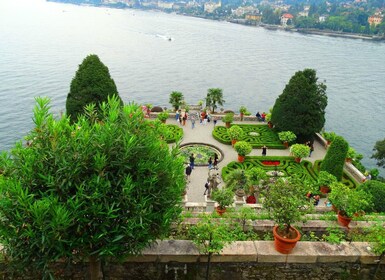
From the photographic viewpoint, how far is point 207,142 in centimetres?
3088

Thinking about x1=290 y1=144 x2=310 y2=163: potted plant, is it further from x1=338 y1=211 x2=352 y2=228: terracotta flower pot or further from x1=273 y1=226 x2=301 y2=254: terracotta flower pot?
x1=273 y1=226 x2=301 y2=254: terracotta flower pot

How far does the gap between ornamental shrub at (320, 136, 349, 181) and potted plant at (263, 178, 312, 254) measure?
15817mm

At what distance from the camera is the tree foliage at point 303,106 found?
30266 millimetres

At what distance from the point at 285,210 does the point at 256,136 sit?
23.9 m

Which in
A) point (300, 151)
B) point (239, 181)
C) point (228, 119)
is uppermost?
point (239, 181)

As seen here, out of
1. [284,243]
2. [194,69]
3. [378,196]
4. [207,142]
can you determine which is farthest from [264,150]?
[194,69]

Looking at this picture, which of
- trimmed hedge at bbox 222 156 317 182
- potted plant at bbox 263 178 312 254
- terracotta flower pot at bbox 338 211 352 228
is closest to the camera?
potted plant at bbox 263 178 312 254

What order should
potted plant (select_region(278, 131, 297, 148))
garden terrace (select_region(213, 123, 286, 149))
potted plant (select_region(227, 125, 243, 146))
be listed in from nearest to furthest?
1. potted plant (select_region(227, 125, 243, 146))
2. potted plant (select_region(278, 131, 297, 148))
3. garden terrace (select_region(213, 123, 286, 149))

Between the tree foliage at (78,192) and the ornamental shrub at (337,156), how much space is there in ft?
64.4

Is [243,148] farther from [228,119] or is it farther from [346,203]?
[346,203]

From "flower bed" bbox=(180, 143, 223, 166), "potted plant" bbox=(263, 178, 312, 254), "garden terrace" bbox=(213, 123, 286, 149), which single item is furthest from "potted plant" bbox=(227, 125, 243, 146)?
"potted plant" bbox=(263, 178, 312, 254)

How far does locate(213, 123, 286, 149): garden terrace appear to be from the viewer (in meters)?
30.6

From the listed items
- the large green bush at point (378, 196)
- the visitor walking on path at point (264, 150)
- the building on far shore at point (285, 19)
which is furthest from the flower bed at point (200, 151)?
the building on far shore at point (285, 19)

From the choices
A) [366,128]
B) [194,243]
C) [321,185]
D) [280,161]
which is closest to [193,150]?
[280,161]
